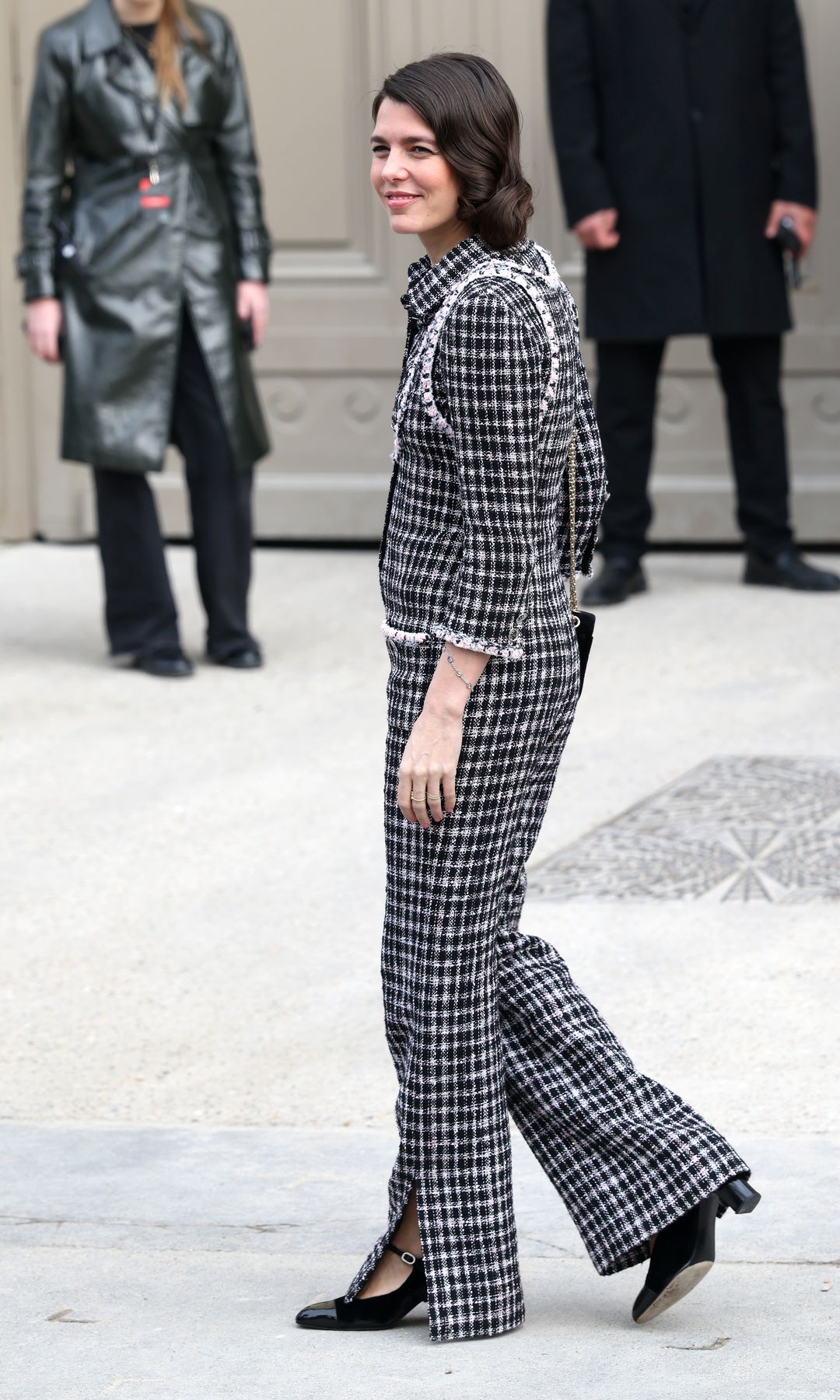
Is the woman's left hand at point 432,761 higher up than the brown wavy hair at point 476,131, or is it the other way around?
the brown wavy hair at point 476,131

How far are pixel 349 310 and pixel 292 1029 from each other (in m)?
4.45

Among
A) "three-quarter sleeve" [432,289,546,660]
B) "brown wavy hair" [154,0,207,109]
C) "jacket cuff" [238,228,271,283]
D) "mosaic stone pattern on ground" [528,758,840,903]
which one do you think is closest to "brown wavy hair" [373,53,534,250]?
"three-quarter sleeve" [432,289,546,660]

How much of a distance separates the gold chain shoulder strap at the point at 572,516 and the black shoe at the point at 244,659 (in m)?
3.59

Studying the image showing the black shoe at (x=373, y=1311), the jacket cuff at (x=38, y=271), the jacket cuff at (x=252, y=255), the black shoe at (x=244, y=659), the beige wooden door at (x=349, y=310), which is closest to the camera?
the black shoe at (x=373, y=1311)

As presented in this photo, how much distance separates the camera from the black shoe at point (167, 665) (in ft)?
20.0

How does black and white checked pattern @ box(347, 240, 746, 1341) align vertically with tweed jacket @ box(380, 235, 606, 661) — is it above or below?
below

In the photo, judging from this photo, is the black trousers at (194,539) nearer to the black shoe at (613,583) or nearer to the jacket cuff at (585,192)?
the black shoe at (613,583)

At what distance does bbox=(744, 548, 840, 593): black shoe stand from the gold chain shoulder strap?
4410 mm

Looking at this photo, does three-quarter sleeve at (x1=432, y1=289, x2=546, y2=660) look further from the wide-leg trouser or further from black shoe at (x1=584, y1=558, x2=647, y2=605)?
black shoe at (x1=584, y1=558, x2=647, y2=605)

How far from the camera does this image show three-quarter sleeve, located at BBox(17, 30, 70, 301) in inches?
228

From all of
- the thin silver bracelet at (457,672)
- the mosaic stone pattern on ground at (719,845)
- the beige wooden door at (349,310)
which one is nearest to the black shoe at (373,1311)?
the thin silver bracelet at (457,672)

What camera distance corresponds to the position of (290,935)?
4.11 meters

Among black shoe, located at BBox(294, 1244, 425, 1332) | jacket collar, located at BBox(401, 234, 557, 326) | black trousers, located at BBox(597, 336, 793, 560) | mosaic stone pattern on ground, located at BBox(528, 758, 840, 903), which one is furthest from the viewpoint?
black trousers, located at BBox(597, 336, 793, 560)

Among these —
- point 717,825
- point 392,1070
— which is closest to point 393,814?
point 392,1070
